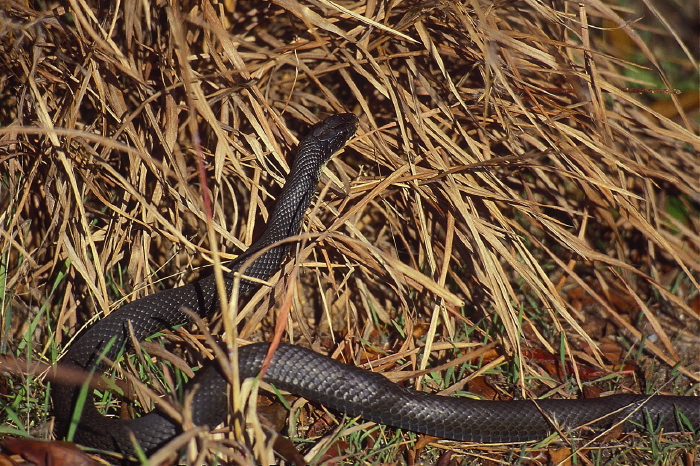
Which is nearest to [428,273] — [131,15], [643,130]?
[643,130]

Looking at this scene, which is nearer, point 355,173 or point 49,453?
point 49,453

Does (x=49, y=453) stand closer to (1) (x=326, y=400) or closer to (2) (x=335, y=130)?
(1) (x=326, y=400)

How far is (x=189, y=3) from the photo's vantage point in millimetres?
3094

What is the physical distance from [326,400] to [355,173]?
135 centimetres

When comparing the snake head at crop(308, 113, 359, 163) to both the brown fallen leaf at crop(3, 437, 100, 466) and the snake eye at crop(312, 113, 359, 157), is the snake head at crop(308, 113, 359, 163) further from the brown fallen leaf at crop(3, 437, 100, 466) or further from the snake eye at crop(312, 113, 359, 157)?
the brown fallen leaf at crop(3, 437, 100, 466)

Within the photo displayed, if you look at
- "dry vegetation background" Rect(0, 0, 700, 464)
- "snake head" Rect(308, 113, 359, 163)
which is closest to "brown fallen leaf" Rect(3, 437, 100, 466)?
"dry vegetation background" Rect(0, 0, 700, 464)

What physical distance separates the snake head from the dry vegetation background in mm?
108

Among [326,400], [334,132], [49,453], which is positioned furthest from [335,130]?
[49,453]

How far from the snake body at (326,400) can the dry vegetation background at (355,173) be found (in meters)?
0.12

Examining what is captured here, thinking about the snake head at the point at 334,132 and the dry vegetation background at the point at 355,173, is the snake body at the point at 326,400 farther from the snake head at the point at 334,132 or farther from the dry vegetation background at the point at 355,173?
the snake head at the point at 334,132

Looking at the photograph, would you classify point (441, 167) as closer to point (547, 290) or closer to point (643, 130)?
point (547, 290)

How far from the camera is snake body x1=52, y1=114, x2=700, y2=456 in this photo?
8.35ft

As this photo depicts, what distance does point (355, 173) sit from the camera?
3498 millimetres

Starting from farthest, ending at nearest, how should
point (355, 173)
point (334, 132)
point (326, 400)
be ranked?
point (355, 173)
point (334, 132)
point (326, 400)
